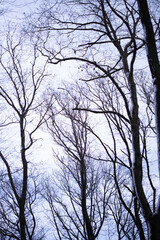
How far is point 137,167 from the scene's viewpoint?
280 centimetres

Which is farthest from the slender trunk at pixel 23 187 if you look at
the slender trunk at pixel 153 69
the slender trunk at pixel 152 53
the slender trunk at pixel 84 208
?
the slender trunk at pixel 152 53

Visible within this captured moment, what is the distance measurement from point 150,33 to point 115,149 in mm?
3525

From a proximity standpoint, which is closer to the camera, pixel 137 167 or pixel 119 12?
pixel 137 167

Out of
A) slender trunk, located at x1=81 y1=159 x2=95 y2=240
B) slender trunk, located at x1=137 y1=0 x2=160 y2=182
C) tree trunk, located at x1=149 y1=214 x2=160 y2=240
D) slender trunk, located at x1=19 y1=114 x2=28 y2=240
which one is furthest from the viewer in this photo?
slender trunk, located at x1=81 y1=159 x2=95 y2=240

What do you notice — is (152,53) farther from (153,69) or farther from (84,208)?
(84,208)

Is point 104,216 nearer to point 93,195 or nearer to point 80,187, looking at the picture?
point 93,195

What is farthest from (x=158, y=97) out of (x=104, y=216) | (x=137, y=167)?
(x=104, y=216)

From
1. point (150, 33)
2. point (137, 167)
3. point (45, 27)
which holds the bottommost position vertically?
point (137, 167)

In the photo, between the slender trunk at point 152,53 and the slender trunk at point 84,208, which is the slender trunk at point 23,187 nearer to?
the slender trunk at point 84,208

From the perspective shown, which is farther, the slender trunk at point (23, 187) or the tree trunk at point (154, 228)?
the slender trunk at point (23, 187)

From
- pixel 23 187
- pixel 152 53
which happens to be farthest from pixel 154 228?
pixel 23 187

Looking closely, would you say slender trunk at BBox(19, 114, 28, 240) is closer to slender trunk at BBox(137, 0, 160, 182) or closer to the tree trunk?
the tree trunk

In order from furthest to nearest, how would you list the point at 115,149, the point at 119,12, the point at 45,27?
the point at 115,149 < the point at 45,27 < the point at 119,12

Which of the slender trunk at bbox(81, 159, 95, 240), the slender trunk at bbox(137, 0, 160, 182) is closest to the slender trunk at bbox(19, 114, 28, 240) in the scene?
the slender trunk at bbox(81, 159, 95, 240)
